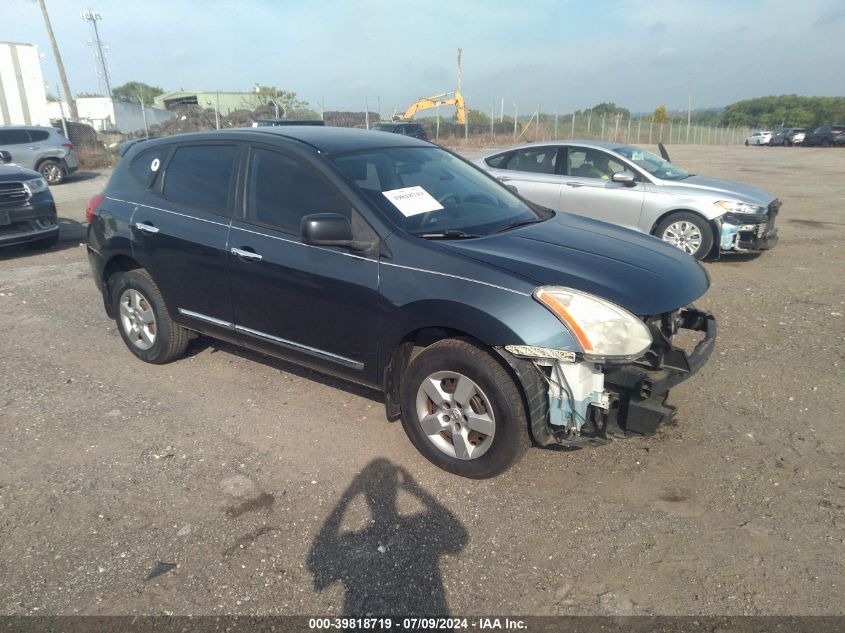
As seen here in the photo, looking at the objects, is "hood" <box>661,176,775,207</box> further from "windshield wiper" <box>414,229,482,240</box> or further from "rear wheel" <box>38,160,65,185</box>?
"rear wheel" <box>38,160,65,185</box>

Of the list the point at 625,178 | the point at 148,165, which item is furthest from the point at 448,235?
the point at 625,178

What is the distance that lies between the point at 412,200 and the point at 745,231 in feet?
18.9

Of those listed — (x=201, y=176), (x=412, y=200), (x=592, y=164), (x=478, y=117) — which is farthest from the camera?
(x=478, y=117)

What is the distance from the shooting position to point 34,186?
8734 mm

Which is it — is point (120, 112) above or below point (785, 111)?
above

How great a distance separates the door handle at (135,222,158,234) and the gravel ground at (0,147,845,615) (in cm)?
112

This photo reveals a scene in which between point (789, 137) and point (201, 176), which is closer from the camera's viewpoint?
point (201, 176)

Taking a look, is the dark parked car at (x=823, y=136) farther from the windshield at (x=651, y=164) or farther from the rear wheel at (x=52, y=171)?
the rear wheel at (x=52, y=171)

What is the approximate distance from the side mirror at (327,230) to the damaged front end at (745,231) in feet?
19.8

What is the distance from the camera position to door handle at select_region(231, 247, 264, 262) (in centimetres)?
388

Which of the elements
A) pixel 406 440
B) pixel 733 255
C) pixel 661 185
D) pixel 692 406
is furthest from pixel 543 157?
pixel 406 440

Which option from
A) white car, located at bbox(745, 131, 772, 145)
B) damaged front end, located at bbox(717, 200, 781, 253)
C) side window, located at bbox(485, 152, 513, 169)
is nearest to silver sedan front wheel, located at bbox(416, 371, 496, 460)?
damaged front end, located at bbox(717, 200, 781, 253)

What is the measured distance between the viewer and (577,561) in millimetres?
2766

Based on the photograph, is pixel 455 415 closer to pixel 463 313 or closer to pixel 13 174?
pixel 463 313
